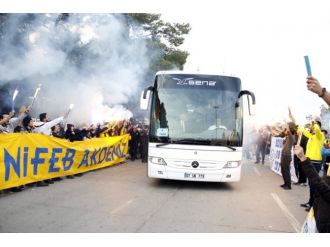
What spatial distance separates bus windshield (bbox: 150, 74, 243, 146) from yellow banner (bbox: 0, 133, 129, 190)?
2643 millimetres

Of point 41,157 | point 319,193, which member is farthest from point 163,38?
point 319,193

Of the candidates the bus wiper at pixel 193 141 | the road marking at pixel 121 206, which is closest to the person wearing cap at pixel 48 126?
the bus wiper at pixel 193 141

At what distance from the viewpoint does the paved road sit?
6.01 meters

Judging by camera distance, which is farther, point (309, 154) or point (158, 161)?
point (158, 161)

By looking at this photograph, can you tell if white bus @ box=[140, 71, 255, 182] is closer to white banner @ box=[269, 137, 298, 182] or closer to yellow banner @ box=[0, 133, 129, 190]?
yellow banner @ box=[0, 133, 129, 190]

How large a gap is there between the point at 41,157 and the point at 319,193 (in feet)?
24.5

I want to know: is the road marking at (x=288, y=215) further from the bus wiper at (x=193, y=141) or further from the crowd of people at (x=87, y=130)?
the crowd of people at (x=87, y=130)

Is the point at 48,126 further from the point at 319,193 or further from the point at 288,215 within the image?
the point at 319,193

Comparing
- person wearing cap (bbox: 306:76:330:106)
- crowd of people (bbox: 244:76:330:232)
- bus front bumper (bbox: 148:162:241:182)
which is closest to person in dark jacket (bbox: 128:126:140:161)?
crowd of people (bbox: 244:76:330:232)

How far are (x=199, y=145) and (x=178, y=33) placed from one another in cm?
1836

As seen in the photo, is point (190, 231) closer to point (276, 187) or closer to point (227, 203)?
point (227, 203)

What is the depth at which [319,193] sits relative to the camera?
11.2 feet

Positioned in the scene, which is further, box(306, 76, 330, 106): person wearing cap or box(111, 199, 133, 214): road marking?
box(111, 199, 133, 214): road marking

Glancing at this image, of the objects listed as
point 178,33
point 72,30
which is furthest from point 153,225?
point 178,33
